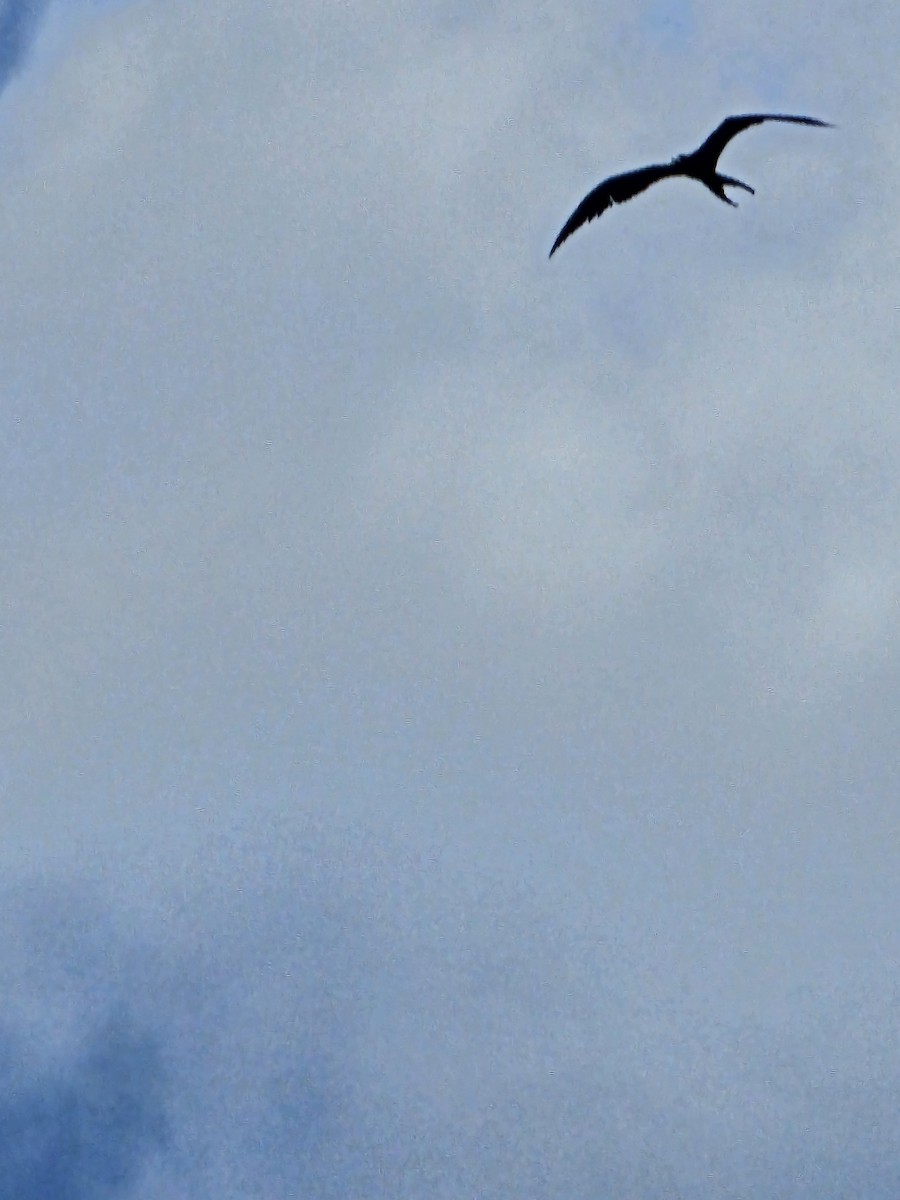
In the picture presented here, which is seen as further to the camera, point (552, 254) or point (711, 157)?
point (711, 157)

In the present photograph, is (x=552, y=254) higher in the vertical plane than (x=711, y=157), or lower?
lower

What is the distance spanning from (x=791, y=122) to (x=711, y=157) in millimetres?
6400

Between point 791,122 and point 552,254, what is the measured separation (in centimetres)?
795

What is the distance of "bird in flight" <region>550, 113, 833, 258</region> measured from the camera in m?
54.3

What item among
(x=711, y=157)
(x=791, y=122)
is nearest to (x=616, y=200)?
(x=711, y=157)

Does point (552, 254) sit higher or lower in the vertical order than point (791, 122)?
lower

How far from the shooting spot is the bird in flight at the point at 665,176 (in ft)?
178

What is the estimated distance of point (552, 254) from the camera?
50.4 meters

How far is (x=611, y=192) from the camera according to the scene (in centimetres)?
5469

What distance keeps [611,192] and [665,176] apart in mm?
1834

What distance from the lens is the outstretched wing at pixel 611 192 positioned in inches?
2138

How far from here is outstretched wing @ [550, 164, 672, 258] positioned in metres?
54.3

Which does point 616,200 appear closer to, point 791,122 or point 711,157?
point 711,157

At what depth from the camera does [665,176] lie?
54.6 m
